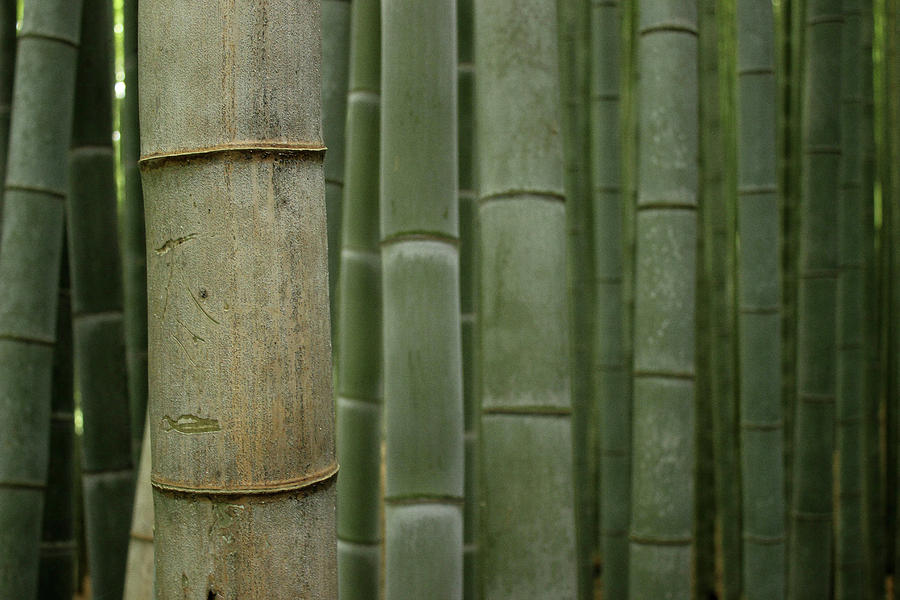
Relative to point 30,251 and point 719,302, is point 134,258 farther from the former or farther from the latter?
point 719,302

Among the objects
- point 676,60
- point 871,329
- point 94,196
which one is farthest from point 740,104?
point 871,329

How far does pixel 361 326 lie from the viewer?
1.49 meters

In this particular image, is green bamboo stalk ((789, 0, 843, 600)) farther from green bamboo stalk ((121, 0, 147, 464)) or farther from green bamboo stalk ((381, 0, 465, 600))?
green bamboo stalk ((121, 0, 147, 464))

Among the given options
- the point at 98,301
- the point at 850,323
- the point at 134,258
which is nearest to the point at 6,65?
the point at 134,258

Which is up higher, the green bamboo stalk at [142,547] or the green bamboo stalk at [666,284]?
the green bamboo stalk at [666,284]

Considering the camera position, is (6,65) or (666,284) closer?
(666,284)

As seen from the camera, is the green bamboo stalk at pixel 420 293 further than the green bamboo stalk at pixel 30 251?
No

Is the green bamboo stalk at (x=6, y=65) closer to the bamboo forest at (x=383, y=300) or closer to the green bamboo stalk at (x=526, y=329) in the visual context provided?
the bamboo forest at (x=383, y=300)

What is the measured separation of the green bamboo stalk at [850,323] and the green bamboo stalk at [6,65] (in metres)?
2.37

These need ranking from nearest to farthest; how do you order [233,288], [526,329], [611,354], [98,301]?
[233,288]
[526,329]
[98,301]
[611,354]

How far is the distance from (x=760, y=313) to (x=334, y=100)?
1.10 m

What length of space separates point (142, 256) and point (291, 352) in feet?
5.90

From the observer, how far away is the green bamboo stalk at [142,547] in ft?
3.72

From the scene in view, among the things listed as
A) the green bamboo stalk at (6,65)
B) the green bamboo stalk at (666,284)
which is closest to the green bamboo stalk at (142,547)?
the green bamboo stalk at (666,284)
